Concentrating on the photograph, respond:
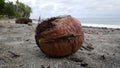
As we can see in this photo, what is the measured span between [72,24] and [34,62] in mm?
982

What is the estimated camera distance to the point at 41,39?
4.21 m

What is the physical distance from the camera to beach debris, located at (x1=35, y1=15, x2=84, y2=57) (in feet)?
13.3

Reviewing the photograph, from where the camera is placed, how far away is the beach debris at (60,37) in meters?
4.05

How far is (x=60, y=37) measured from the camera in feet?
13.3

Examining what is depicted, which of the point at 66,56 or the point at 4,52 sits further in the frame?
the point at 4,52

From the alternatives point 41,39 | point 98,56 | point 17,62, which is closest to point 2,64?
point 17,62

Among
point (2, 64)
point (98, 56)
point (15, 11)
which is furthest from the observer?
point (15, 11)

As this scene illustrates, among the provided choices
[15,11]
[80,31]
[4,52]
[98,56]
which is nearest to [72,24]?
[80,31]

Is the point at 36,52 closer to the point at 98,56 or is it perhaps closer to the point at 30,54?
the point at 30,54

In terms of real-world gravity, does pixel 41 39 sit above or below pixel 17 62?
above

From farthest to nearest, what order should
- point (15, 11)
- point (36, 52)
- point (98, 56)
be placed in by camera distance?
point (15, 11) < point (36, 52) < point (98, 56)

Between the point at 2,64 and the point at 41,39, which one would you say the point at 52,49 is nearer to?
the point at 41,39

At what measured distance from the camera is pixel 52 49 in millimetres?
4121

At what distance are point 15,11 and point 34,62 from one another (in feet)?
113
